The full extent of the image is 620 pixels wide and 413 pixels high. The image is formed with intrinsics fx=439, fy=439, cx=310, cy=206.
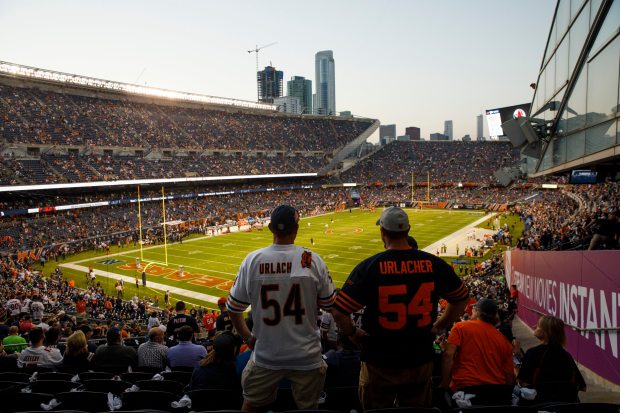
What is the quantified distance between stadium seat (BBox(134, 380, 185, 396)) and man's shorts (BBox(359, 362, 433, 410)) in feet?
7.09

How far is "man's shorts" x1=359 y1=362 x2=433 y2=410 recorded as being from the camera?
129 inches

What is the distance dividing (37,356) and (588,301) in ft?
29.1

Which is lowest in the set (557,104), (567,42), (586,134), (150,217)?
(150,217)

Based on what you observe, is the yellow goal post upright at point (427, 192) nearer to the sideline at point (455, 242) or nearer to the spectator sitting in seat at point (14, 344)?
the sideline at point (455, 242)

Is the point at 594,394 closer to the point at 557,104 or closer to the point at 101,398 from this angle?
the point at 101,398

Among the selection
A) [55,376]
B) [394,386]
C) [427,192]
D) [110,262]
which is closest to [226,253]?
[110,262]

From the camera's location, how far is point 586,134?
8.55m

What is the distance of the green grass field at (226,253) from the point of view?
29156 mm

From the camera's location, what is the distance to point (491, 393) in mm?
3717

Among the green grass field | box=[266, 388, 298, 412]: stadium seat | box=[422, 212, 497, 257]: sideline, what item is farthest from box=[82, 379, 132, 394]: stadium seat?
box=[422, 212, 497, 257]: sideline

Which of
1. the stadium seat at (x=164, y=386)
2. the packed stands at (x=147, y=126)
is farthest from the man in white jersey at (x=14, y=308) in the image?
the packed stands at (x=147, y=126)

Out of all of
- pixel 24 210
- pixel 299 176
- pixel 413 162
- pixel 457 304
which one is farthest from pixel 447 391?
pixel 413 162

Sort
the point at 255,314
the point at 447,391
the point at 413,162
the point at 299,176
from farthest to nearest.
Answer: the point at 413,162 < the point at 299,176 < the point at 447,391 < the point at 255,314

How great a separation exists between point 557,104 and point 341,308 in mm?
10287
